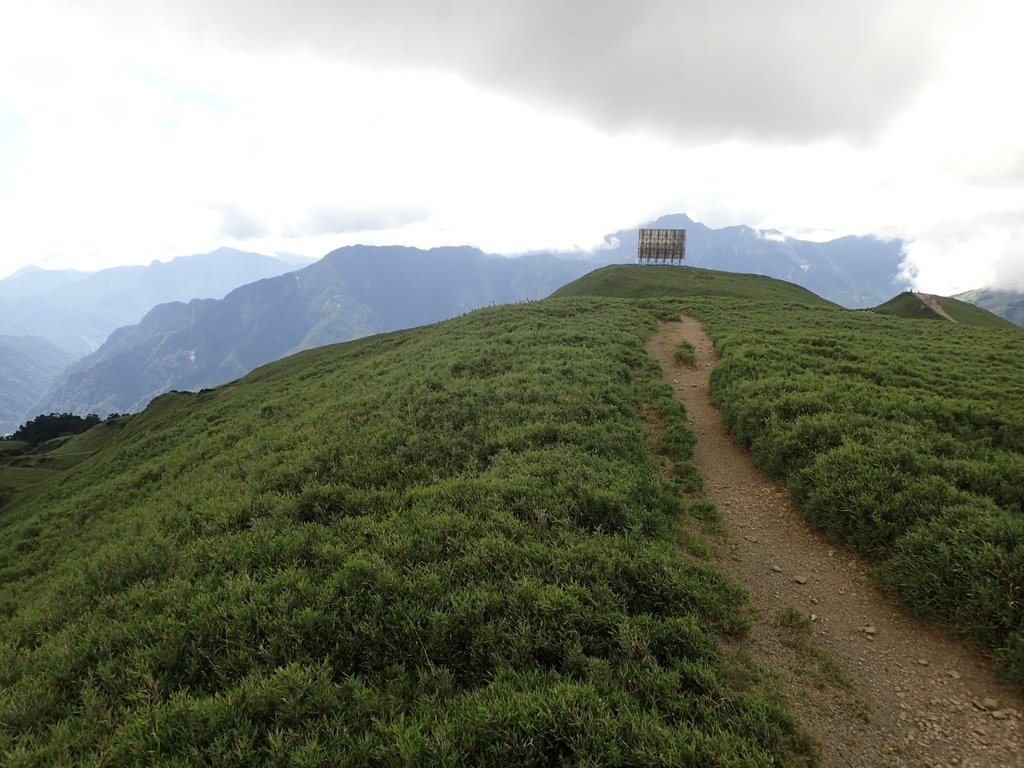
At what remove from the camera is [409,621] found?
671 cm

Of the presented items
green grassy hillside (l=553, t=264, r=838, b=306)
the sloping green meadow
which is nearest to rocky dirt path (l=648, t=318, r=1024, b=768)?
the sloping green meadow

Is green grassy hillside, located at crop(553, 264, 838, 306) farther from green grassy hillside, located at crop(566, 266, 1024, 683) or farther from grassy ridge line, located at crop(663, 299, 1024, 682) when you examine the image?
green grassy hillside, located at crop(566, 266, 1024, 683)

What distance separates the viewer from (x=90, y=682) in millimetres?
6340

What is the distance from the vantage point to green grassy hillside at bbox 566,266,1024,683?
24.0 feet

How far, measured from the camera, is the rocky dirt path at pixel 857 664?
5.62m

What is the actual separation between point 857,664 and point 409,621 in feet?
22.8

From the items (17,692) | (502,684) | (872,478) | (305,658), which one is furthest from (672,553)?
(17,692)

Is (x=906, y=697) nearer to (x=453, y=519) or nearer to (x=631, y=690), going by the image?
(x=631, y=690)

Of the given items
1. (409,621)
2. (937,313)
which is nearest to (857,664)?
(409,621)

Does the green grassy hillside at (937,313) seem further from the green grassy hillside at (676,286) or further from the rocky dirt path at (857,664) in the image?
the rocky dirt path at (857,664)

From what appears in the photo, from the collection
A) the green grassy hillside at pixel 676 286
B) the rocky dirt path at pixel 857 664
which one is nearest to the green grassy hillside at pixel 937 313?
the green grassy hillside at pixel 676 286

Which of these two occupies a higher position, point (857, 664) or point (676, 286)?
point (676, 286)

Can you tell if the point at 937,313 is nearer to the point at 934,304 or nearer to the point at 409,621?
the point at 934,304

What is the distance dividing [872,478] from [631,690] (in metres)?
8.00
